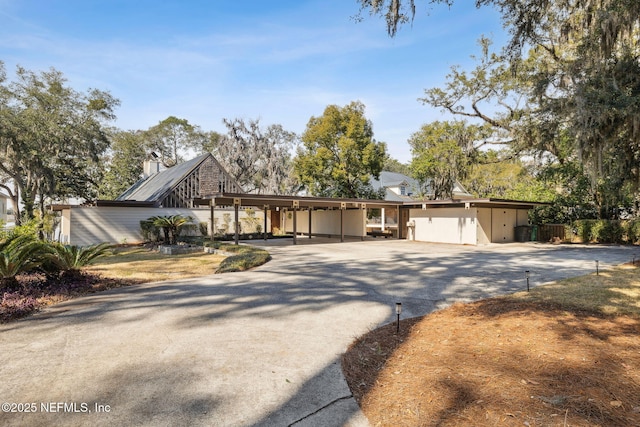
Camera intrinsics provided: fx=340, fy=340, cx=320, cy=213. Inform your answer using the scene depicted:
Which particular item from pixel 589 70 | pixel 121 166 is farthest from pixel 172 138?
pixel 589 70

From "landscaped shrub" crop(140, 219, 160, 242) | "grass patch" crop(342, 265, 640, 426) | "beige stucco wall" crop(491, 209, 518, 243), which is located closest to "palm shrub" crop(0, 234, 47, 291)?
"grass patch" crop(342, 265, 640, 426)

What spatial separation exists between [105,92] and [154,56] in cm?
1424

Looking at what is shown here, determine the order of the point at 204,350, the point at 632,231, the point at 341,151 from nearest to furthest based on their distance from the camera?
the point at 204,350
the point at 632,231
the point at 341,151

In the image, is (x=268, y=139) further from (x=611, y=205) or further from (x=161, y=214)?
(x=611, y=205)

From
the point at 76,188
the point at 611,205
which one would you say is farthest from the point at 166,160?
the point at 611,205

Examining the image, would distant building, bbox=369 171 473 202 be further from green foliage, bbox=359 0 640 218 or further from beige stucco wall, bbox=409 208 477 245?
green foliage, bbox=359 0 640 218

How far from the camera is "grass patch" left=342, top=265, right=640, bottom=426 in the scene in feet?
8.06

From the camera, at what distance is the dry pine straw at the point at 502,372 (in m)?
2.45

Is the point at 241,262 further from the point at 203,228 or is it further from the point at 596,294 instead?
the point at 203,228

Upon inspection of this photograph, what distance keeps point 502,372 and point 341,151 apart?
2317 cm

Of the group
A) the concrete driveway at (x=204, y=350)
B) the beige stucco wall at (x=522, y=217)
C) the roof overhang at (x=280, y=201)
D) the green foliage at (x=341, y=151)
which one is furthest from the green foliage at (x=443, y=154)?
the concrete driveway at (x=204, y=350)

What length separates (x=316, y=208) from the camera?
24312 millimetres

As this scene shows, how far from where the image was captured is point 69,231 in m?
17.0

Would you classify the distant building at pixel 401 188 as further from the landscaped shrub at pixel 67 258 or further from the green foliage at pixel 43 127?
the landscaped shrub at pixel 67 258
